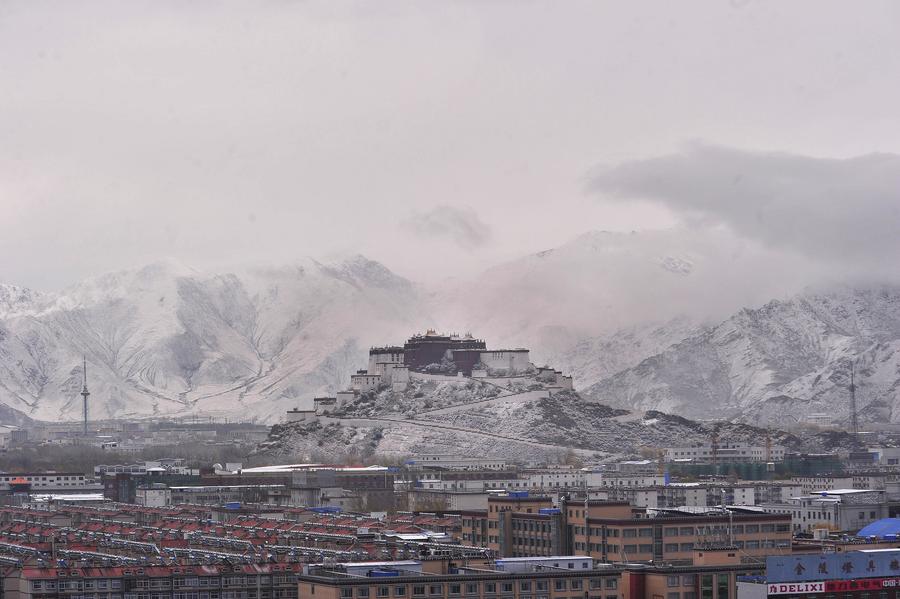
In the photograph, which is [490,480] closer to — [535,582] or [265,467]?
[265,467]

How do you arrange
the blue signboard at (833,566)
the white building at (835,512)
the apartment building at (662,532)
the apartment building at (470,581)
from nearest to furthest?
the apartment building at (470,581)
the blue signboard at (833,566)
the apartment building at (662,532)
the white building at (835,512)

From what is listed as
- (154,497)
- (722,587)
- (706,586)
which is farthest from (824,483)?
(706,586)

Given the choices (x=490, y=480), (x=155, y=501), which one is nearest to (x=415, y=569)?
(x=155, y=501)

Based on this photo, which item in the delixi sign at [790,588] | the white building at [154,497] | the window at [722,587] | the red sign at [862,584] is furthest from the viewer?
the white building at [154,497]

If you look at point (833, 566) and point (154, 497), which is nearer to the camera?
point (833, 566)

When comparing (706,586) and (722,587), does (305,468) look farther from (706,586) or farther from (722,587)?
(706,586)

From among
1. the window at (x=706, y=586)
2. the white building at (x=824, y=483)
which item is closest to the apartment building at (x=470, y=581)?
the window at (x=706, y=586)

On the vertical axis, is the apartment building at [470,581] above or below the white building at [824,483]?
below

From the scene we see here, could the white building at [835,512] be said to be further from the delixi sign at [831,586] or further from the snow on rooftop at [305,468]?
the snow on rooftop at [305,468]

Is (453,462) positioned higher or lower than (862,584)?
higher

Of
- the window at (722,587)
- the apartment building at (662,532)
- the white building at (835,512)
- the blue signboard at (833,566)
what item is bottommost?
the window at (722,587)
